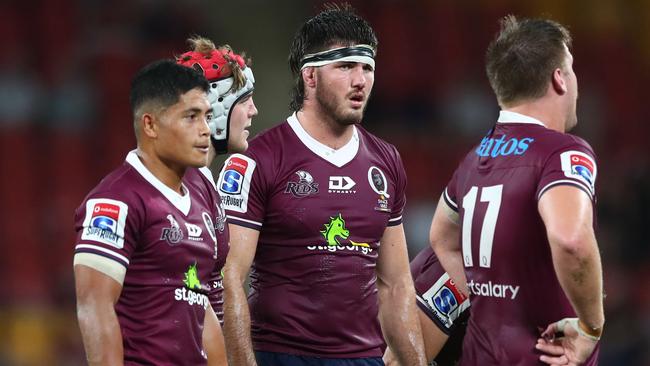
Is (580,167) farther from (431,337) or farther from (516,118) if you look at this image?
(431,337)

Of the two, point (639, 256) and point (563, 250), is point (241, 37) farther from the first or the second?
point (563, 250)

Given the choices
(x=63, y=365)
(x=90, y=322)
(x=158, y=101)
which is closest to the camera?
(x=90, y=322)

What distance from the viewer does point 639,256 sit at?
38.1ft

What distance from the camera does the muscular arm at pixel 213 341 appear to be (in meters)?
4.37

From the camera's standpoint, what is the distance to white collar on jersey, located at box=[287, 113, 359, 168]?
5.12 m

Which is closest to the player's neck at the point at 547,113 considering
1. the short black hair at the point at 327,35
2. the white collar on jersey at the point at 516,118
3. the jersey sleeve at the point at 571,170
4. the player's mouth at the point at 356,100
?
the white collar on jersey at the point at 516,118

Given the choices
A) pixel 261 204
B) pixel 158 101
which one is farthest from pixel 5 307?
pixel 158 101

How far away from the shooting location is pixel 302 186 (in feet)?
16.5

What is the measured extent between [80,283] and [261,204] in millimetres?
1291

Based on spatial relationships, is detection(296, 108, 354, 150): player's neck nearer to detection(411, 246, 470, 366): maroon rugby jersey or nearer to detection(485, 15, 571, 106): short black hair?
detection(411, 246, 470, 366): maroon rugby jersey

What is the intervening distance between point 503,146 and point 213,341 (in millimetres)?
1311

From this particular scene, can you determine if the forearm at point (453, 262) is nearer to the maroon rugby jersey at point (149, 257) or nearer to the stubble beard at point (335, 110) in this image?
the stubble beard at point (335, 110)

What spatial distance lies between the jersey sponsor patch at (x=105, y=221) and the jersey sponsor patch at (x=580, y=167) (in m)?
1.53

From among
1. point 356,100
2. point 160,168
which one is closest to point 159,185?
point 160,168
